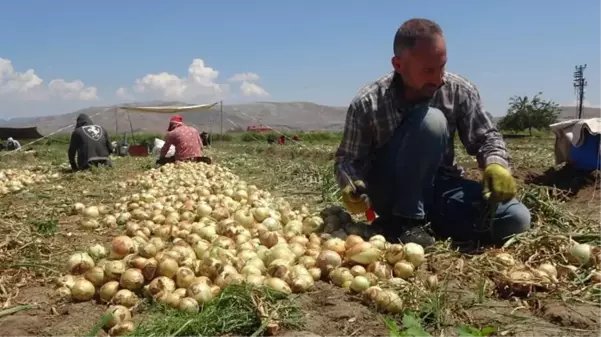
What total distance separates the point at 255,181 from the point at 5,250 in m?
5.32

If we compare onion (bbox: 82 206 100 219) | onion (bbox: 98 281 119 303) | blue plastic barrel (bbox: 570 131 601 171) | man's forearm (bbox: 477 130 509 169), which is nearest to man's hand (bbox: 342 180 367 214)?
man's forearm (bbox: 477 130 509 169)

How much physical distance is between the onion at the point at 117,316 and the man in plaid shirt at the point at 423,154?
136cm

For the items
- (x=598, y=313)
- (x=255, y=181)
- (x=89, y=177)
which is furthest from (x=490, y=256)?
(x=89, y=177)

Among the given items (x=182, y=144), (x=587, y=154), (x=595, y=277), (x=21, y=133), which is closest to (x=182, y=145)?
(x=182, y=144)

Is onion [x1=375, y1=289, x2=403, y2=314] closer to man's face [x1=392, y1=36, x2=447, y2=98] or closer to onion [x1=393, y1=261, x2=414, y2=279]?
onion [x1=393, y1=261, x2=414, y2=279]

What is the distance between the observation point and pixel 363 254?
8.41 ft

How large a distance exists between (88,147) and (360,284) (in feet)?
29.8

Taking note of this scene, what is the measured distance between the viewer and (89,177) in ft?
27.7

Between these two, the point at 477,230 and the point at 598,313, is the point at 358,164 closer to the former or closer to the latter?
the point at 477,230

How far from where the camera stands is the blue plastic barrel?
7.02 metres

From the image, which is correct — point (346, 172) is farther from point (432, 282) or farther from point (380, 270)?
point (432, 282)

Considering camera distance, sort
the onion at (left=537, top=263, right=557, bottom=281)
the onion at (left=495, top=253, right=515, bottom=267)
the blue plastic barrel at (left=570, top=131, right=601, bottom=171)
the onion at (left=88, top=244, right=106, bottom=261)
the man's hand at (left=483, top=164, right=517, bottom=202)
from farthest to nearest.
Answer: the blue plastic barrel at (left=570, top=131, right=601, bottom=171) → the onion at (left=88, top=244, right=106, bottom=261) → the man's hand at (left=483, top=164, right=517, bottom=202) → the onion at (left=495, top=253, right=515, bottom=267) → the onion at (left=537, top=263, right=557, bottom=281)

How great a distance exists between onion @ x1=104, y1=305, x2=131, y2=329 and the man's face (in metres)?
1.83

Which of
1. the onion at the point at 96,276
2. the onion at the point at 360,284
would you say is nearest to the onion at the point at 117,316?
the onion at the point at 96,276
